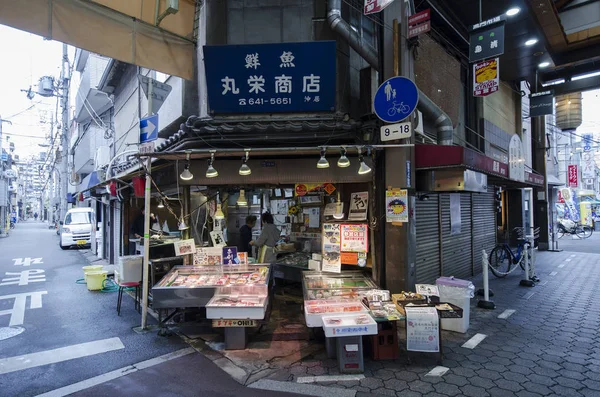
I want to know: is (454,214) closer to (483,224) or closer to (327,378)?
(483,224)

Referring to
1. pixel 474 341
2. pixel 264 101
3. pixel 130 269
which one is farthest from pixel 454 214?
pixel 130 269

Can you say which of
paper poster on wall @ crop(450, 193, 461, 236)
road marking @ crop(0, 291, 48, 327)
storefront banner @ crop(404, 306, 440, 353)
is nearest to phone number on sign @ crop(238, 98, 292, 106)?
storefront banner @ crop(404, 306, 440, 353)

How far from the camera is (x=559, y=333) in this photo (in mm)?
6559

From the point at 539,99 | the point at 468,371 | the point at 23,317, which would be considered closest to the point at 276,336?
the point at 468,371

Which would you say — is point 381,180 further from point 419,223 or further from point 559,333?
point 559,333

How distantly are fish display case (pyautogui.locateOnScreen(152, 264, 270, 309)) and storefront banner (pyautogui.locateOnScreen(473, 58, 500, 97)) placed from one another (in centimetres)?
799

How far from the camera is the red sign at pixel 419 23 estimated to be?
7176 millimetres

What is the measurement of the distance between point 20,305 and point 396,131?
10662 mm

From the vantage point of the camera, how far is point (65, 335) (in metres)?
6.82

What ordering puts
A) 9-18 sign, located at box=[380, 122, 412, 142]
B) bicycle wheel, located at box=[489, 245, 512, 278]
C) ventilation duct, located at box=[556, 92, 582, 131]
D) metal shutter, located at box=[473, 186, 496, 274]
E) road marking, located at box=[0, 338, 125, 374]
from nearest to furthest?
road marking, located at box=[0, 338, 125, 374] → 9-18 sign, located at box=[380, 122, 412, 142] → metal shutter, located at box=[473, 186, 496, 274] → bicycle wheel, located at box=[489, 245, 512, 278] → ventilation duct, located at box=[556, 92, 582, 131]

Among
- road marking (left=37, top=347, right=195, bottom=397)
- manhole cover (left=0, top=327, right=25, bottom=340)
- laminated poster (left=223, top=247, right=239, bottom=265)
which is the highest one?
laminated poster (left=223, top=247, right=239, bottom=265)

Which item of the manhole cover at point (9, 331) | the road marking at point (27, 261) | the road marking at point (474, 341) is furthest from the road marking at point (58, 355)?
the road marking at point (27, 261)

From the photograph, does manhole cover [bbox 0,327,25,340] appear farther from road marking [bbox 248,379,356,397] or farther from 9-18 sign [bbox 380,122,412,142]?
9-18 sign [bbox 380,122,412,142]

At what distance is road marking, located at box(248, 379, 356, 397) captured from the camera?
4.50 m
